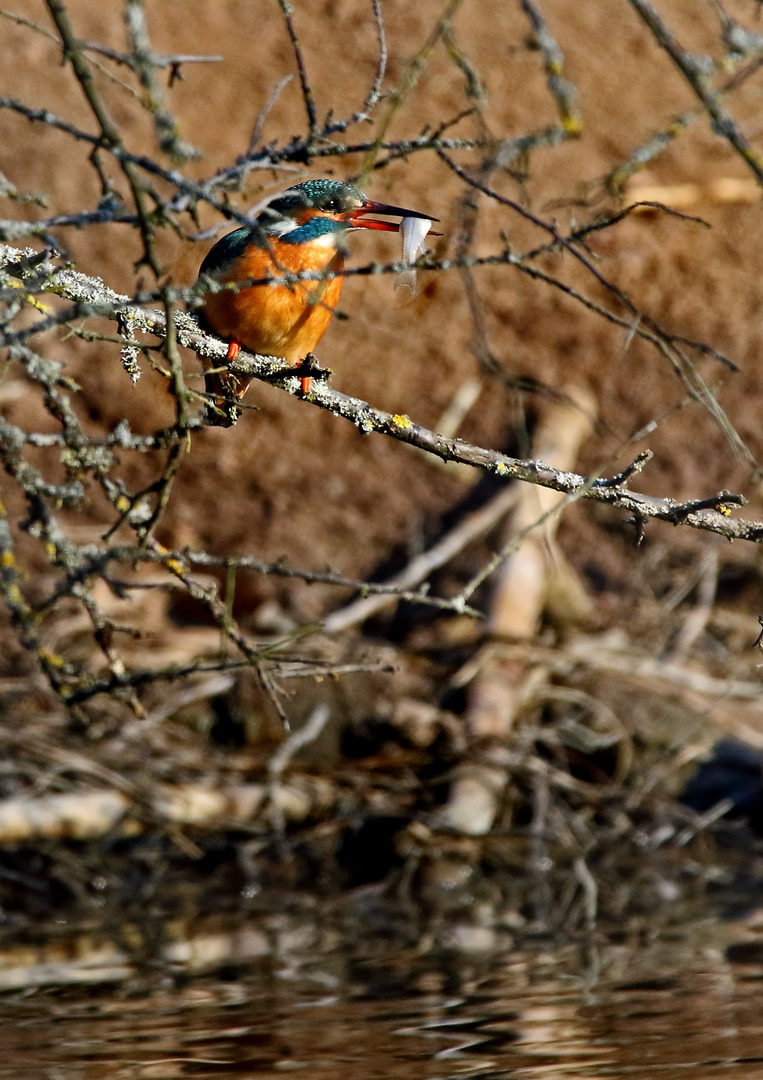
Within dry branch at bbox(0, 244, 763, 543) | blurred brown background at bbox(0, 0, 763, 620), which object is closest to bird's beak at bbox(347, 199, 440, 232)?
dry branch at bbox(0, 244, 763, 543)

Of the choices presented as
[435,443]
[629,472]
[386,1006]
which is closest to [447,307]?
[386,1006]

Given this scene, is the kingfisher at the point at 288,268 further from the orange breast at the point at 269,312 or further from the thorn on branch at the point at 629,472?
the thorn on branch at the point at 629,472

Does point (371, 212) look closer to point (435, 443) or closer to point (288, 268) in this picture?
point (288, 268)

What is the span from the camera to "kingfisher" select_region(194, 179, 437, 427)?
3.06 meters

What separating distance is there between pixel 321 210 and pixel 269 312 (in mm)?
369

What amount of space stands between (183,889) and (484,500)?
2541mm

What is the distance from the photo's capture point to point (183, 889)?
5.36 metres

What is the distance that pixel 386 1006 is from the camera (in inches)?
133

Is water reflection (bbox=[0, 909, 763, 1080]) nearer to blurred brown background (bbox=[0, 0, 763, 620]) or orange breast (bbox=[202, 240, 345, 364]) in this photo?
orange breast (bbox=[202, 240, 345, 364])

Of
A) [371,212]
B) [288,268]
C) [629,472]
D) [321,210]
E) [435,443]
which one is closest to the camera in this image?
[629,472]

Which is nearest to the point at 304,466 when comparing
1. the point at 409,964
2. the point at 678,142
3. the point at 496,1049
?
the point at 678,142

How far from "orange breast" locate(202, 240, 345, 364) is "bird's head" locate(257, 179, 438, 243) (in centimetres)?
6

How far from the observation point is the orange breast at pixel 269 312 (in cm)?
307

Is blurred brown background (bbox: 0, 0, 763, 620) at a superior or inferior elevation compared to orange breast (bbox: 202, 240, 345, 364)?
superior
